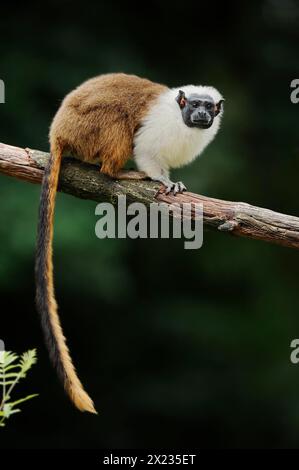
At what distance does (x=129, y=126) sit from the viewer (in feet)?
14.4

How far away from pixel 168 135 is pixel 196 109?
237 mm

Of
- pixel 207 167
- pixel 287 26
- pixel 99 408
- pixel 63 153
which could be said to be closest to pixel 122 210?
pixel 63 153

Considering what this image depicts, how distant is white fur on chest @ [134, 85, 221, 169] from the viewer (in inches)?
171

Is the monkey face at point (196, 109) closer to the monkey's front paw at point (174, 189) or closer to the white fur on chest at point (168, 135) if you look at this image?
the white fur on chest at point (168, 135)

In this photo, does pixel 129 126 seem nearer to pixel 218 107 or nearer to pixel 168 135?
pixel 168 135

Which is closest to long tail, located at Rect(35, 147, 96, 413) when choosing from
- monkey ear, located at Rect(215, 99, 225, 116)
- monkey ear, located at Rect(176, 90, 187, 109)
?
monkey ear, located at Rect(176, 90, 187, 109)

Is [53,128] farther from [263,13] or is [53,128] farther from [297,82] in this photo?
[263,13]

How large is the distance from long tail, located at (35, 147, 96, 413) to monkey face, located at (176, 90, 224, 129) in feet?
2.58

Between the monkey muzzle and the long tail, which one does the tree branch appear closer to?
the long tail

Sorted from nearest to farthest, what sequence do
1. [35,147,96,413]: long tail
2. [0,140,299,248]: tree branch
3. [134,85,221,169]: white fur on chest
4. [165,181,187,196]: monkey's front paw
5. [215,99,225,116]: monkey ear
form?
[35,147,96,413]: long tail
[0,140,299,248]: tree branch
[165,181,187,196]: monkey's front paw
[134,85,221,169]: white fur on chest
[215,99,225,116]: monkey ear

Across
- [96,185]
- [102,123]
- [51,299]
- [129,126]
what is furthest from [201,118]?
[51,299]

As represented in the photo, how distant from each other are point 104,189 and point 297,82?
→ 402cm

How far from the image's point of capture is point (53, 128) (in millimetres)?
4352

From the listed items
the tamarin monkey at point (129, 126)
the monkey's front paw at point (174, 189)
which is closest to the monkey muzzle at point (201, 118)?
the tamarin monkey at point (129, 126)
